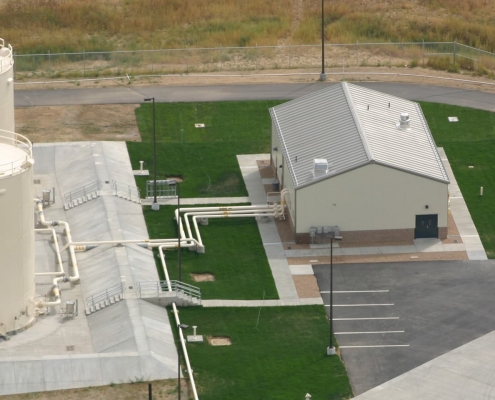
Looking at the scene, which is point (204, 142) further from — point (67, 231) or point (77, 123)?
point (67, 231)

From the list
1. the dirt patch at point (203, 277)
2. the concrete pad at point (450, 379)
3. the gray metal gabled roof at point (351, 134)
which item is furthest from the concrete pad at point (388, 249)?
the concrete pad at point (450, 379)

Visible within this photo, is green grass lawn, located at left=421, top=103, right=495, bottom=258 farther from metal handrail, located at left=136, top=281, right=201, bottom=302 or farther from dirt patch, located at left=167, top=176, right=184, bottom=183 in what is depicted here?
metal handrail, located at left=136, top=281, right=201, bottom=302

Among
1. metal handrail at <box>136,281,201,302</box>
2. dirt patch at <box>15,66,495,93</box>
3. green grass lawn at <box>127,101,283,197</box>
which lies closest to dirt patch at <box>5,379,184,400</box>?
metal handrail at <box>136,281,201,302</box>

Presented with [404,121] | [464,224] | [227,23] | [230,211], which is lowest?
[464,224]

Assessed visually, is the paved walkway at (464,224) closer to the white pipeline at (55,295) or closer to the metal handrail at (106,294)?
the metal handrail at (106,294)

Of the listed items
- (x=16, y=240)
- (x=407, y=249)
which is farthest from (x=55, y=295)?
(x=407, y=249)

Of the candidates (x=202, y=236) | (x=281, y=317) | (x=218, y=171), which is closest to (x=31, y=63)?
(x=218, y=171)
